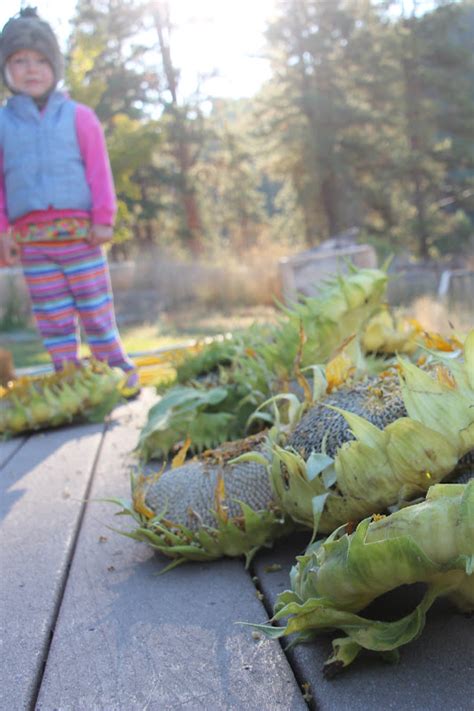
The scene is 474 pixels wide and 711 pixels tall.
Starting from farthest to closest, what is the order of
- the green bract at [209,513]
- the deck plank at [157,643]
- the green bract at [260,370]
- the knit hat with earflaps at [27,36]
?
the knit hat with earflaps at [27,36]
the green bract at [260,370]
the green bract at [209,513]
the deck plank at [157,643]

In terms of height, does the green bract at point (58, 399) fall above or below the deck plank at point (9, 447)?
above

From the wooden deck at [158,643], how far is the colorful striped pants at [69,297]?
2.04 m

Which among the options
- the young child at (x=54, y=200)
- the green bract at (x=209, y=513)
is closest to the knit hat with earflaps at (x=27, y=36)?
the young child at (x=54, y=200)

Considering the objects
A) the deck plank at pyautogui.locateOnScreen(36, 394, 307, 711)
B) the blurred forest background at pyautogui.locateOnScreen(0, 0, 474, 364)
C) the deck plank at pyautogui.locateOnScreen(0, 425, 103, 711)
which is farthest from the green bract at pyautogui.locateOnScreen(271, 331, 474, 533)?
the blurred forest background at pyautogui.locateOnScreen(0, 0, 474, 364)

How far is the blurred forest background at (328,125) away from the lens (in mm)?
23141

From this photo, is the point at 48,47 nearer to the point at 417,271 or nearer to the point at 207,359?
the point at 207,359

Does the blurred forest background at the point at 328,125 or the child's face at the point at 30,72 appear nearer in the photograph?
the child's face at the point at 30,72

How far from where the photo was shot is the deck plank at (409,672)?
0.85 m

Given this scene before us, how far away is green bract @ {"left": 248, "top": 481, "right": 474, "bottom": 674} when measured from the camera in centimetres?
82

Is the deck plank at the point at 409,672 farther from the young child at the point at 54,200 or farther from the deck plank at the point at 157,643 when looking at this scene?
the young child at the point at 54,200

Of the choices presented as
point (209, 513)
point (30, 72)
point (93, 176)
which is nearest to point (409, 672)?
point (209, 513)

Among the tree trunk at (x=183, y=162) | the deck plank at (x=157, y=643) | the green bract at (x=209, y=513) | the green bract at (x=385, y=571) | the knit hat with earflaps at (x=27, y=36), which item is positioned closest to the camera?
the green bract at (x=385, y=571)

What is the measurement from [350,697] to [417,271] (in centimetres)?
1767

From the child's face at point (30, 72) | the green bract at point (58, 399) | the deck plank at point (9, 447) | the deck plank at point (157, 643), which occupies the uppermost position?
the child's face at point (30, 72)
